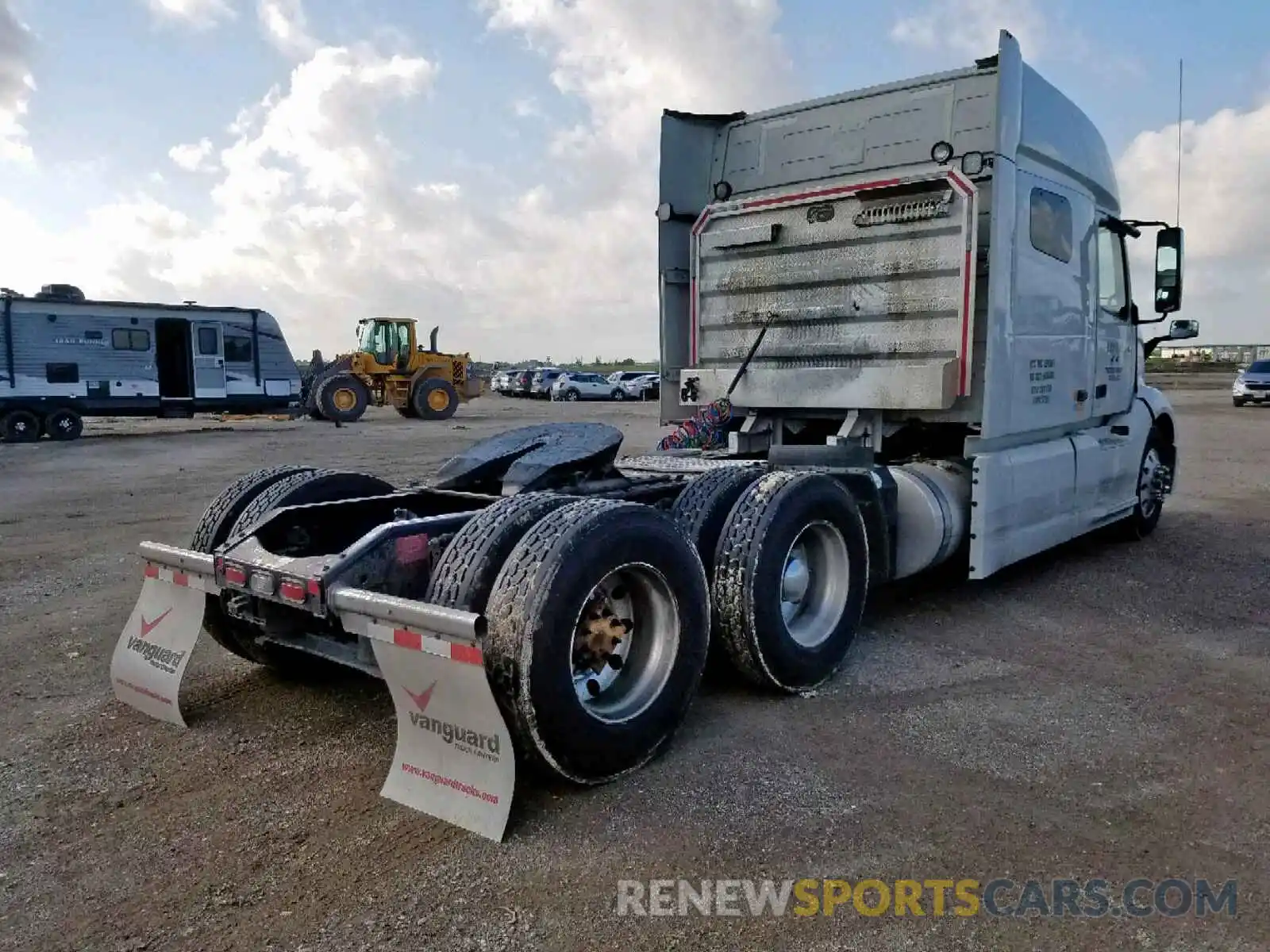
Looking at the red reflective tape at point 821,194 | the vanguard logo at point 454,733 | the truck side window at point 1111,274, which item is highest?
the red reflective tape at point 821,194

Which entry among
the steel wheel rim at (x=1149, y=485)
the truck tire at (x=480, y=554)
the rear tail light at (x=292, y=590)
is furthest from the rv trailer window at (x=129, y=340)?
the truck tire at (x=480, y=554)

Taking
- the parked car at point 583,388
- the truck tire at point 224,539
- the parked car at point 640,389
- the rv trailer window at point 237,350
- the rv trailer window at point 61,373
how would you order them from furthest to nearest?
the parked car at point 640,389 < the parked car at point 583,388 < the rv trailer window at point 237,350 < the rv trailer window at point 61,373 < the truck tire at point 224,539

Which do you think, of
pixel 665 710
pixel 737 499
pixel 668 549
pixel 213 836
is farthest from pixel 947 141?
pixel 213 836

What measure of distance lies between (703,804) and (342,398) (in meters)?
25.2

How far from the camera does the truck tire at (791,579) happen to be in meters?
4.43

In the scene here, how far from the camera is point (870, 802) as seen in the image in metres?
3.50

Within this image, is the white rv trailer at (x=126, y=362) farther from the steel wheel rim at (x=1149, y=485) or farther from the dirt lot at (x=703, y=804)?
the steel wheel rim at (x=1149, y=485)

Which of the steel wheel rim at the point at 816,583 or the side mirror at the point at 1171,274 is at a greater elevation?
the side mirror at the point at 1171,274

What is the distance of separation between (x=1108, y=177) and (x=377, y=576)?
21.4 feet

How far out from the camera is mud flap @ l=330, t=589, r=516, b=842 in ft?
10.4

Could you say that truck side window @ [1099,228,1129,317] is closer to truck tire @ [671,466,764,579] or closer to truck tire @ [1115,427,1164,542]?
truck tire @ [1115,427,1164,542]

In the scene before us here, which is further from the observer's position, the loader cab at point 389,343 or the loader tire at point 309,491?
the loader cab at point 389,343

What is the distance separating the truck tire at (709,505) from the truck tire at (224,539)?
204 centimetres

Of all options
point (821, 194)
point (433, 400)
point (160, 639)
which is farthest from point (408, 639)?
point (433, 400)
